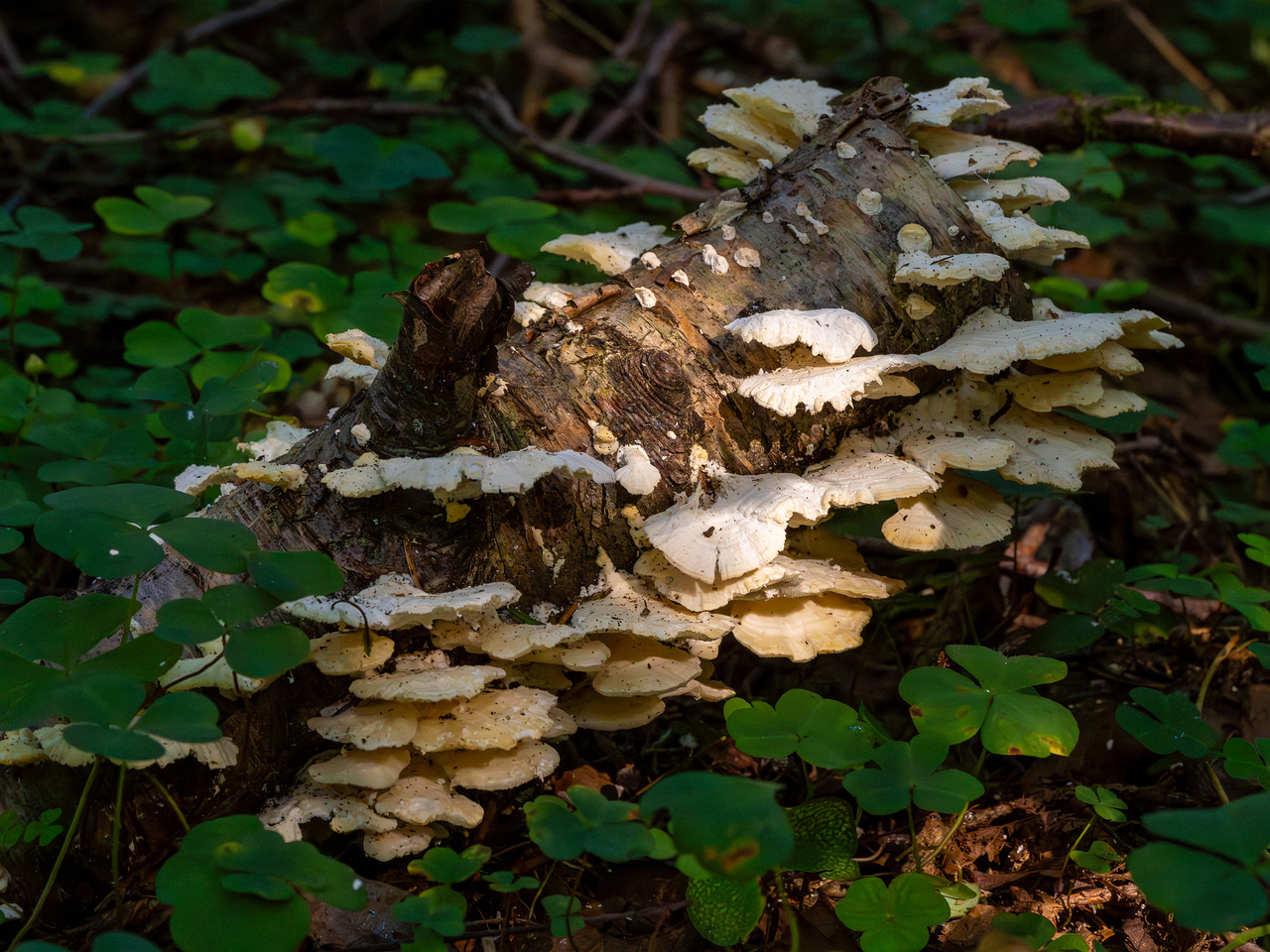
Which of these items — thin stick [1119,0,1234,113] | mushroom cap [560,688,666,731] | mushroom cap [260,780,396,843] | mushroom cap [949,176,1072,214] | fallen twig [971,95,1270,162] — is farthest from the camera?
thin stick [1119,0,1234,113]

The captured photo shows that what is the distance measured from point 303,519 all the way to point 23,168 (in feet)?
18.3


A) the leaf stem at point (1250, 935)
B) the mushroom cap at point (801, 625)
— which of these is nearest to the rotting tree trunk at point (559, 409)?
the mushroom cap at point (801, 625)

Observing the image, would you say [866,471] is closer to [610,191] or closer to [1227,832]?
[1227,832]

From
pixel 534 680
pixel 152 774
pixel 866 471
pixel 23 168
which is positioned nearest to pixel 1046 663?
pixel 866 471

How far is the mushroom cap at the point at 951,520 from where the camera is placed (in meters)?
2.48

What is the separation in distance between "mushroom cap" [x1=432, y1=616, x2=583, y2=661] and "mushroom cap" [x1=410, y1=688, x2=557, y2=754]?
11 cm

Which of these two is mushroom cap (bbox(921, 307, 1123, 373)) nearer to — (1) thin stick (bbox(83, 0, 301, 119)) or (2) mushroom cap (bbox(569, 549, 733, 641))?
(2) mushroom cap (bbox(569, 549, 733, 641))

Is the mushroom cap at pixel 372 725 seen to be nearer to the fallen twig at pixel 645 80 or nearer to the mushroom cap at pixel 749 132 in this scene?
the mushroom cap at pixel 749 132

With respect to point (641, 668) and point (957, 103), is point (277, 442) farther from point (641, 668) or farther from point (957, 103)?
point (957, 103)

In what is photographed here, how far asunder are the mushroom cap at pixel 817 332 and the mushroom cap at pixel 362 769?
56.9 inches

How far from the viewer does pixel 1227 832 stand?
1.52 meters

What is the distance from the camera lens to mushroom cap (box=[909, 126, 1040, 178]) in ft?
9.70

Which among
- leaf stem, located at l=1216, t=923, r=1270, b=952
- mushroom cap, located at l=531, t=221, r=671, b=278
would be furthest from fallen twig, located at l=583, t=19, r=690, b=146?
leaf stem, located at l=1216, t=923, r=1270, b=952

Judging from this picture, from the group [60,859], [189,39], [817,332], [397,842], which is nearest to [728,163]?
[817,332]
